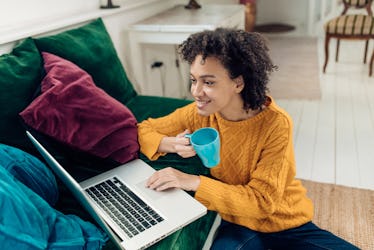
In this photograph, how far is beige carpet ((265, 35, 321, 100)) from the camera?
3191mm

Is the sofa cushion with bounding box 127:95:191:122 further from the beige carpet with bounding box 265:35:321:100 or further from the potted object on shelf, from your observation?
the potted object on shelf

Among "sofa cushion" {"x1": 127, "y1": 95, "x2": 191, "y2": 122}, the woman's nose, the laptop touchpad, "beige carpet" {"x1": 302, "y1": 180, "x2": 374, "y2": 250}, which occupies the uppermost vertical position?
the woman's nose

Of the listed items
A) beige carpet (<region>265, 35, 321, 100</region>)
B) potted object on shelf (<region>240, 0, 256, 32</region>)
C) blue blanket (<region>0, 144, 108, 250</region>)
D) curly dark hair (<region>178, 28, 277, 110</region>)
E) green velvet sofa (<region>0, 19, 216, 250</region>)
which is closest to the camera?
blue blanket (<region>0, 144, 108, 250</region>)

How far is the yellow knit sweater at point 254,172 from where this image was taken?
102 centimetres

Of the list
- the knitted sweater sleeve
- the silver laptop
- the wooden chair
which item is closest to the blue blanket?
the silver laptop

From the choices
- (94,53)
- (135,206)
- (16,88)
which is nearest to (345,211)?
(135,206)

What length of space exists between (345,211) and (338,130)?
3.00 feet

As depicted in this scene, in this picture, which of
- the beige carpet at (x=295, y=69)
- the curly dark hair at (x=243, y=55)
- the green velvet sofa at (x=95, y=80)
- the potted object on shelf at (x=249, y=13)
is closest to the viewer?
the curly dark hair at (x=243, y=55)

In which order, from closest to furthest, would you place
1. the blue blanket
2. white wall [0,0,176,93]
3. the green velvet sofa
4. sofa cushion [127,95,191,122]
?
the blue blanket
the green velvet sofa
white wall [0,0,176,93]
sofa cushion [127,95,191,122]

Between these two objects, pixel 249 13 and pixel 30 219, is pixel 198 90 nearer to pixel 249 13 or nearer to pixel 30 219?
pixel 30 219

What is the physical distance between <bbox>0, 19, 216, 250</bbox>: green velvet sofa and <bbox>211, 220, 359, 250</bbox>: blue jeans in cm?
9

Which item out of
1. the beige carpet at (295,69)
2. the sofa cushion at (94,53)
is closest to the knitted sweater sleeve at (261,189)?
the sofa cushion at (94,53)

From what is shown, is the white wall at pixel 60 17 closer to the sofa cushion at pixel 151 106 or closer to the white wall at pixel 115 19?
the white wall at pixel 115 19

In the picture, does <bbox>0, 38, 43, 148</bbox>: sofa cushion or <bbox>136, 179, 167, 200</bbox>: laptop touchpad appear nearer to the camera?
<bbox>136, 179, 167, 200</bbox>: laptop touchpad
